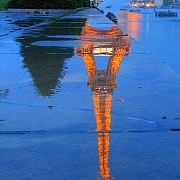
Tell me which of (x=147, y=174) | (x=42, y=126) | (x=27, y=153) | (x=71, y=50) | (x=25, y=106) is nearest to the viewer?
(x=147, y=174)

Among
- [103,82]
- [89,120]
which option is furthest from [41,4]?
[89,120]

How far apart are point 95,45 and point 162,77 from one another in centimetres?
388

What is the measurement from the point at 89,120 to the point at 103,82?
1668 mm

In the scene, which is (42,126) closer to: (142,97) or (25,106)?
(25,106)

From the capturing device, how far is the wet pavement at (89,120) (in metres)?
3.05

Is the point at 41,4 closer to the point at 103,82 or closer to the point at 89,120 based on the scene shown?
the point at 103,82

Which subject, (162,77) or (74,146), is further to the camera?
(162,77)

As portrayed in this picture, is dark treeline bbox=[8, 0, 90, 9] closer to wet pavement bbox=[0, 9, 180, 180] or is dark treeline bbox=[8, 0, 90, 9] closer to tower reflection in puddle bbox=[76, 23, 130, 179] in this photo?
tower reflection in puddle bbox=[76, 23, 130, 179]

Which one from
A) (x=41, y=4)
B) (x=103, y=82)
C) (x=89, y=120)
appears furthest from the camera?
(x=41, y=4)

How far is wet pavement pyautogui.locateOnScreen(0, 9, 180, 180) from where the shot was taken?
3.05 m

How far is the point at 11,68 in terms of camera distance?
7.18m

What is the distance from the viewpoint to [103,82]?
5.77m

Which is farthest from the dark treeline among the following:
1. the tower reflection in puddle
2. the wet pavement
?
the wet pavement

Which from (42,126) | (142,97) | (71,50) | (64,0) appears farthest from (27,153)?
(64,0)
